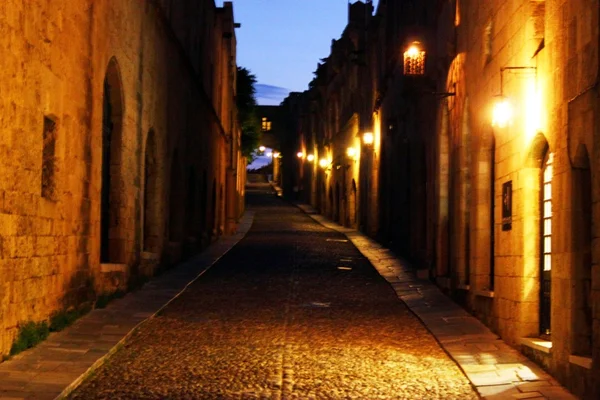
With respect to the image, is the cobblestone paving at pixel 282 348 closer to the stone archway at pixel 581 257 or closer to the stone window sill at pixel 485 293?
the stone window sill at pixel 485 293

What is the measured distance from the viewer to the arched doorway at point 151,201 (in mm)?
17516

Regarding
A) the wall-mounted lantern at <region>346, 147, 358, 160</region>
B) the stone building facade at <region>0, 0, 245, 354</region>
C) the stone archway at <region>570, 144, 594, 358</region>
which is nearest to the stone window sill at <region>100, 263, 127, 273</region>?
the stone building facade at <region>0, 0, 245, 354</region>

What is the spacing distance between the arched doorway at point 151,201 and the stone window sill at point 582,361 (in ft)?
37.0

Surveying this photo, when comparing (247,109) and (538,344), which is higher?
(247,109)

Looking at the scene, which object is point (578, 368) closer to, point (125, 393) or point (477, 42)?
point (125, 393)

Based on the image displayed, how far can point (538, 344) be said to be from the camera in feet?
29.7

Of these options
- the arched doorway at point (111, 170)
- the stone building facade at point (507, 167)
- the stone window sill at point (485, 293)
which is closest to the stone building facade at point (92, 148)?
the arched doorway at point (111, 170)

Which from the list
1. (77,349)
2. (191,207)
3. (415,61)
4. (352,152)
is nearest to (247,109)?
(352,152)

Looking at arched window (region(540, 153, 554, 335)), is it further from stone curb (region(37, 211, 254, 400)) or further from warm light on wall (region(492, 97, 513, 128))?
stone curb (region(37, 211, 254, 400))

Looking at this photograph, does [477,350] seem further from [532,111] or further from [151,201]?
[151,201]

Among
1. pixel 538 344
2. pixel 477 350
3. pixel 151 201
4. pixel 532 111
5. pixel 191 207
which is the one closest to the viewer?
pixel 538 344

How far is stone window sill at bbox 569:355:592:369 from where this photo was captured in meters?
7.35

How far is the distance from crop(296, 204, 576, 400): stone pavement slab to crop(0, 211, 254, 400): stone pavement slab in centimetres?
405

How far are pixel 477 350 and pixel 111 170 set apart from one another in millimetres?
7065
